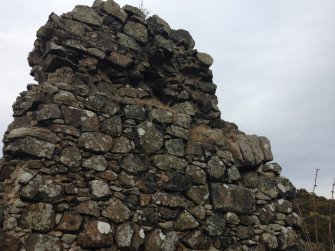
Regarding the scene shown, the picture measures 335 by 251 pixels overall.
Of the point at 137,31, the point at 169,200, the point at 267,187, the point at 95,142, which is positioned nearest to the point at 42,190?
the point at 95,142

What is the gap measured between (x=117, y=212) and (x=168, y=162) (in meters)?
1.28

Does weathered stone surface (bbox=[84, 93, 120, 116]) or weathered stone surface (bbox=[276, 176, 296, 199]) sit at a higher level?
weathered stone surface (bbox=[84, 93, 120, 116])

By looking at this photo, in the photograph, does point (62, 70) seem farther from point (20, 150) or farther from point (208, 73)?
point (208, 73)

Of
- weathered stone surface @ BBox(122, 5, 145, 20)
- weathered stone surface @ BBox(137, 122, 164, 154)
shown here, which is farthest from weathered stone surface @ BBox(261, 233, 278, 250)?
weathered stone surface @ BBox(122, 5, 145, 20)

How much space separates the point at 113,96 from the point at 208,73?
94.6 inches

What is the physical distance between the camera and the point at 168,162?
6027 mm

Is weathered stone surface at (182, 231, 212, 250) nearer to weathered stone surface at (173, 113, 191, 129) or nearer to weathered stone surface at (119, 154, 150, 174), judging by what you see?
weathered stone surface at (119, 154, 150, 174)

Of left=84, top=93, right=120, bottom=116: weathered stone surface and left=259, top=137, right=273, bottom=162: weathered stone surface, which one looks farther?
left=259, top=137, right=273, bottom=162: weathered stone surface

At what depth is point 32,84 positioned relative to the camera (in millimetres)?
6246

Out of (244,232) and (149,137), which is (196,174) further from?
(244,232)

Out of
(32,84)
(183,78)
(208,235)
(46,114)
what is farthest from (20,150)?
(183,78)

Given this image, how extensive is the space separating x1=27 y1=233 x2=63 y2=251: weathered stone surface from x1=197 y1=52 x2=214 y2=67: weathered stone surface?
4.66m

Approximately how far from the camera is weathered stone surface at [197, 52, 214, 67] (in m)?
7.69

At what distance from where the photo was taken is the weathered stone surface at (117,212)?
5.09 m
